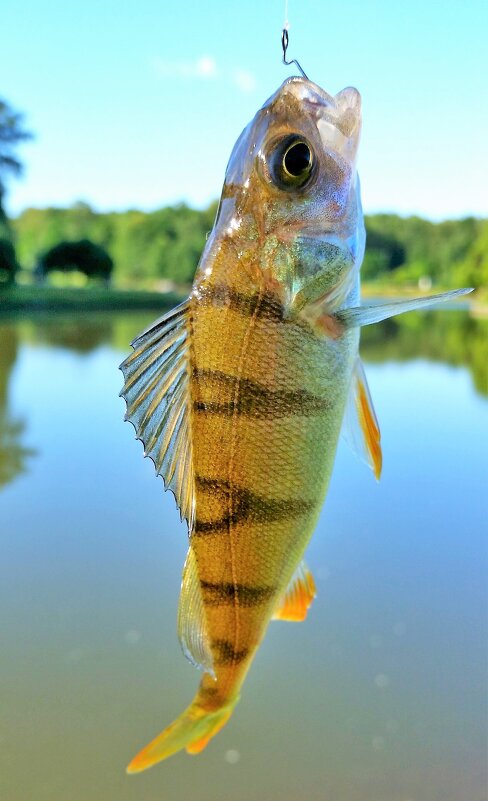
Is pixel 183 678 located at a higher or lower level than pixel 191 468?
lower

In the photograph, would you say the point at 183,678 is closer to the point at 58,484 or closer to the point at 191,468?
the point at 191,468

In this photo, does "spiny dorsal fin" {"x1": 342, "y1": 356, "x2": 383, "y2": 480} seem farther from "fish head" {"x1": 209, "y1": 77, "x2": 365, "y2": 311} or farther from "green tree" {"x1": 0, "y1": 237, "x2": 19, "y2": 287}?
"green tree" {"x1": 0, "y1": 237, "x2": 19, "y2": 287}

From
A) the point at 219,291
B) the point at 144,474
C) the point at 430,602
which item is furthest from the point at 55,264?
the point at 219,291

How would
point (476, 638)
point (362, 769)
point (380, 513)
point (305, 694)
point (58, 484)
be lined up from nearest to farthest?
point (362, 769)
point (305, 694)
point (476, 638)
point (380, 513)
point (58, 484)

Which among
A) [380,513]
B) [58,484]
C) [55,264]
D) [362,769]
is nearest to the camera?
[362,769]

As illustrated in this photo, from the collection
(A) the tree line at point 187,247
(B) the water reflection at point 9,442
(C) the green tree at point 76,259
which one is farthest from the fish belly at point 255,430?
(C) the green tree at point 76,259

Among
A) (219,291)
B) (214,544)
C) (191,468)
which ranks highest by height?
(219,291)

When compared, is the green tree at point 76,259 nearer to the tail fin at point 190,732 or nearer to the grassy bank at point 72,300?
the grassy bank at point 72,300
